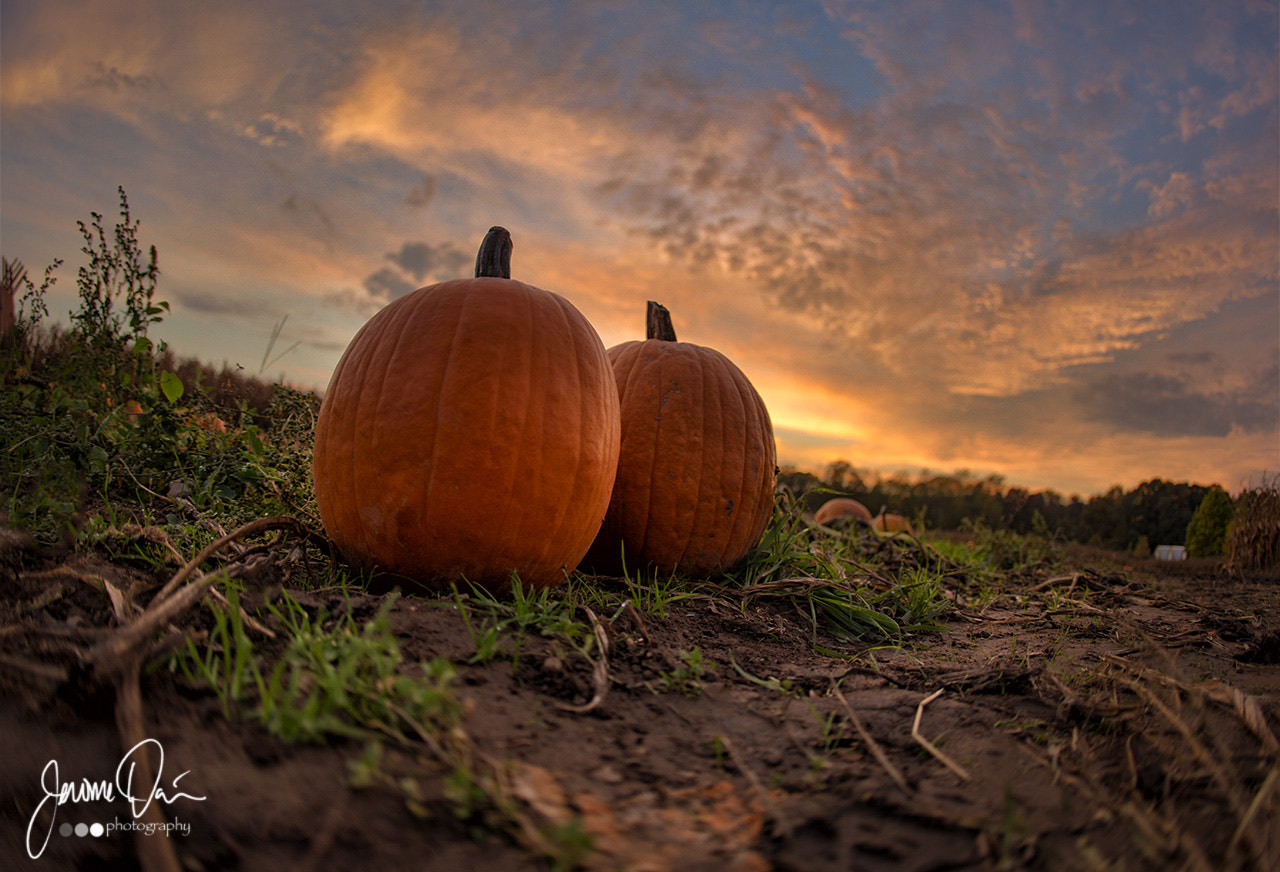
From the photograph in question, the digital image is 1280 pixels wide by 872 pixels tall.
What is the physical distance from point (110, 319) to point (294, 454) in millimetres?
2005

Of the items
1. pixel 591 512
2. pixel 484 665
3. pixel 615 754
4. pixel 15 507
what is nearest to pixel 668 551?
pixel 591 512

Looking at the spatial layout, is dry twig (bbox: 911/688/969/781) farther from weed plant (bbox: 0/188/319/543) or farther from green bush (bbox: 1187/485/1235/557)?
green bush (bbox: 1187/485/1235/557)

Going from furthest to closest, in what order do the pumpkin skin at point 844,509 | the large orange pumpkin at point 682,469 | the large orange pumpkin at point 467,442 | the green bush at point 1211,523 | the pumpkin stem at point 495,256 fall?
the pumpkin skin at point 844,509 → the green bush at point 1211,523 → the large orange pumpkin at point 682,469 → the pumpkin stem at point 495,256 → the large orange pumpkin at point 467,442

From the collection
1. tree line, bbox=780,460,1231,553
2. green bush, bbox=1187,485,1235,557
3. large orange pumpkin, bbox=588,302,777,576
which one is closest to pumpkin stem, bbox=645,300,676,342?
large orange pumpkin, bbox=588,302,777,576

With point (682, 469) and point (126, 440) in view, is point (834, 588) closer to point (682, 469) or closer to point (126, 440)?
point (682, 469)

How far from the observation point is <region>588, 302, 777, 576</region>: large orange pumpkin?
3.16 metres

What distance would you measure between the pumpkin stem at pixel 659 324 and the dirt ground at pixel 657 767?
2.04 metres

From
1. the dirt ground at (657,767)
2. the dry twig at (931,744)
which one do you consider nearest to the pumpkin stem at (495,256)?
the dirt ground at (657,767)

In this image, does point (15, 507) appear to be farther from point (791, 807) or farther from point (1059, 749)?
point (1059, 749)

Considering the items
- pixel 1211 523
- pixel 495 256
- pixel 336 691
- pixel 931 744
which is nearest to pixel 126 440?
pixel 495 256

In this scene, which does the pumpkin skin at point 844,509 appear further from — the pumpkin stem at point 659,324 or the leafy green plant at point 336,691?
the leafy green plant at point 336,691

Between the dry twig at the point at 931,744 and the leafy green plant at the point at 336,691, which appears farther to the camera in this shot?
the dry twig at the point at 931,744

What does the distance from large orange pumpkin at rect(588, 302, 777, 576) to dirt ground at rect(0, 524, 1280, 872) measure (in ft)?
3.72

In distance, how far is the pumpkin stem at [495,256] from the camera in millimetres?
2830
